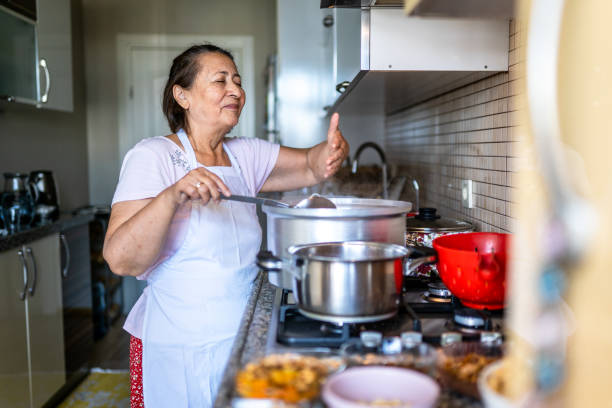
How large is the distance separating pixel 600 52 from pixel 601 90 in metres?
0.04

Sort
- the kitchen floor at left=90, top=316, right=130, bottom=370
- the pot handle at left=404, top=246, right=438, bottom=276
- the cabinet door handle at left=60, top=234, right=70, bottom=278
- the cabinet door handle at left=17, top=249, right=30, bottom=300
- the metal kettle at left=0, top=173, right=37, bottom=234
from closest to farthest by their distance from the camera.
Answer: the pot handle at left=404, top=246, right=438, bottom=276 → the cabinet door handle at left=17, top=249, right=30, bottom=300 → the metal kettle at left=0, top=173, right=37, bottom=234 → the cabinet door handle at left=60, top=234, right=70, bottom=278 → the kitchen floor at left=90, top=316, right=130, bottom=370

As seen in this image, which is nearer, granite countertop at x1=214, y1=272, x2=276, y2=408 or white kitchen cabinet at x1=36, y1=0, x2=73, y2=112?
granite countertop at x1=214, y1=272, x2=276, y2=408

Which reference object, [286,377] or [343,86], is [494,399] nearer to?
[286,377]

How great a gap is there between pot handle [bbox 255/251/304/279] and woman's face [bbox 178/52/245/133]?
25.6 inches

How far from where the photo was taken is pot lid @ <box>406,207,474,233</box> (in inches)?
59.3

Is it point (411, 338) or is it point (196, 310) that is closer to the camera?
point (411, 338)

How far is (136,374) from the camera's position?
1.60 meters

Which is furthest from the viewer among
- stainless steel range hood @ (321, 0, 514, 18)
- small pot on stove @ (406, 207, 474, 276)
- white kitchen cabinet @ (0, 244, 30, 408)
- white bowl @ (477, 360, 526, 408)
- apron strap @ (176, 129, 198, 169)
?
white kitchen cabinet @ (0, 244, 30, 408)

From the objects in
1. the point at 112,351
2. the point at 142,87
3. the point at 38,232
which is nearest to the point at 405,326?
the point at 38,232

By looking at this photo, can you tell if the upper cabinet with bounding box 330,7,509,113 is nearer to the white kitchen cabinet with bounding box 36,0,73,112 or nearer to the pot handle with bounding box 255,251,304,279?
the pot handle with bounding box 255,251,304,279

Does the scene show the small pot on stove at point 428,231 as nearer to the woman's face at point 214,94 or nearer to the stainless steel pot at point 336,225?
the stainless steel pot at point 336,225

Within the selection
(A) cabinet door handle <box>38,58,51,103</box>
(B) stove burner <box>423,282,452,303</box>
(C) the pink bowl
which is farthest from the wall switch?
(A) cabinet door handle <box>38,58,51,103</box>

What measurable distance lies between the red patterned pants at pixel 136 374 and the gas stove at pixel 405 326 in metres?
0.56

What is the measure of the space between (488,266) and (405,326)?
0.64 feet
